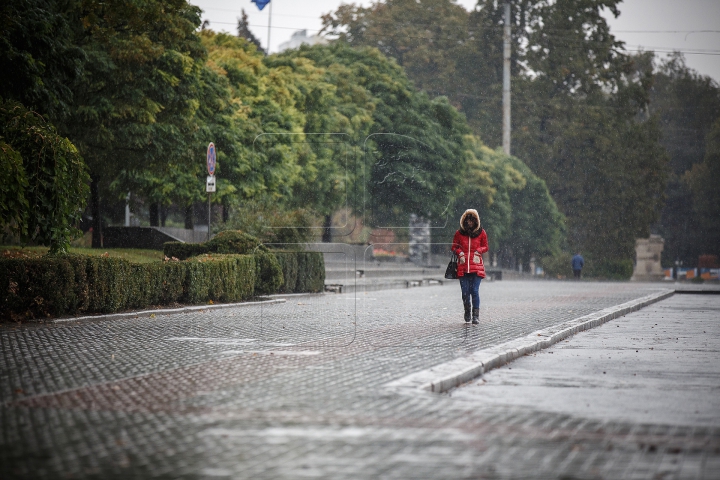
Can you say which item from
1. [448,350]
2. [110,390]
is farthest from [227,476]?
[448,350]

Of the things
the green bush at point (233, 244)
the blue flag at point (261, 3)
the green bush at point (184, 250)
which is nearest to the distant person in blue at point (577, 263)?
the blue flag at point (261, 3)

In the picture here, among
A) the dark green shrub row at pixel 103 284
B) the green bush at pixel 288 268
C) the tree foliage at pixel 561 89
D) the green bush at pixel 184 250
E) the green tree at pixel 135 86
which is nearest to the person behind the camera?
the dark green shrub row at pixel 103 284

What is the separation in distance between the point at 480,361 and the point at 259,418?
4194mm

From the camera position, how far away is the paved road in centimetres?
661

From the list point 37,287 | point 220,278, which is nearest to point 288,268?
point 220,278

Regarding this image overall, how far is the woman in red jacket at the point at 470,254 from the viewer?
62.9 feet

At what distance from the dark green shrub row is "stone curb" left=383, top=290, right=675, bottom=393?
27.2ft

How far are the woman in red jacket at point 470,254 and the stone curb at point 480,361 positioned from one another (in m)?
1.63

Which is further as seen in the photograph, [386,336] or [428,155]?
[428,155]

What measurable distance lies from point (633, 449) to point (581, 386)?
11.4 ft

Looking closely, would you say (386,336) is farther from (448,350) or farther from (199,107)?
(199,107)

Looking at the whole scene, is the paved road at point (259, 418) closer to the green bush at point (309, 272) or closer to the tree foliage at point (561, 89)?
the green bush at point (309, 272)

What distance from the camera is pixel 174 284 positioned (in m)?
23.9

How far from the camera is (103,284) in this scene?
2042 cm
